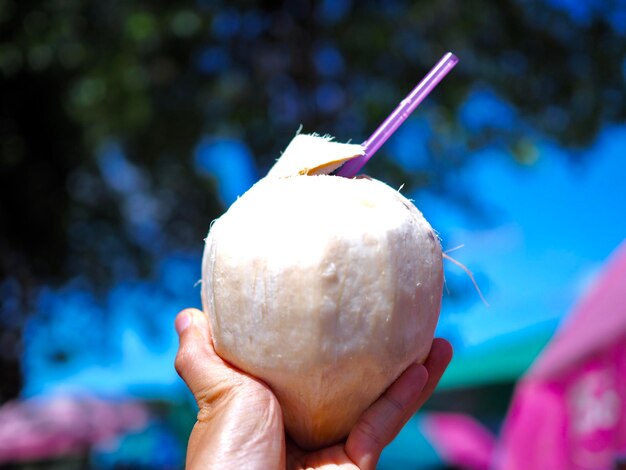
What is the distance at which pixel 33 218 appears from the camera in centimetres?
690

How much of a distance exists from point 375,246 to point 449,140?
411cm

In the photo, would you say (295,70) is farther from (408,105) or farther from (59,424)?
(59,424)

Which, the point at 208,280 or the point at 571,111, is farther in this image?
the point at 571,111

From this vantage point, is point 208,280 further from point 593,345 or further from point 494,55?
point 494,55

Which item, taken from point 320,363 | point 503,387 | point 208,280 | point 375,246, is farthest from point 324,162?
point 503,387

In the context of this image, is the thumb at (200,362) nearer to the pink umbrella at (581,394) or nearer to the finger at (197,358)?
the finger at (197,358)

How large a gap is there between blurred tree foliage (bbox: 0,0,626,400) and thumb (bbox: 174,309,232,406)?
3328 mm

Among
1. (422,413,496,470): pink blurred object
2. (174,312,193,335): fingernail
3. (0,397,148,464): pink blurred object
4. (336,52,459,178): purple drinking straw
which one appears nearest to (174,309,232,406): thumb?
(174,312,193,335): fingernail

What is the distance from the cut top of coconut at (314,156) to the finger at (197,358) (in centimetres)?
54

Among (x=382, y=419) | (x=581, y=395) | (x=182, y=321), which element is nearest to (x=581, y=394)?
(x=581, y=395)

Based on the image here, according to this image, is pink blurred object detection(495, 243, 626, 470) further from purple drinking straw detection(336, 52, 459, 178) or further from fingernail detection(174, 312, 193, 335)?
fingernail detection(174, 312, 193, 335)

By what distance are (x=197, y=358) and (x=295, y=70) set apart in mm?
4292

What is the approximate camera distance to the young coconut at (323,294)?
1597 mm

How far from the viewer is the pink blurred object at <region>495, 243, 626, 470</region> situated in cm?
341
